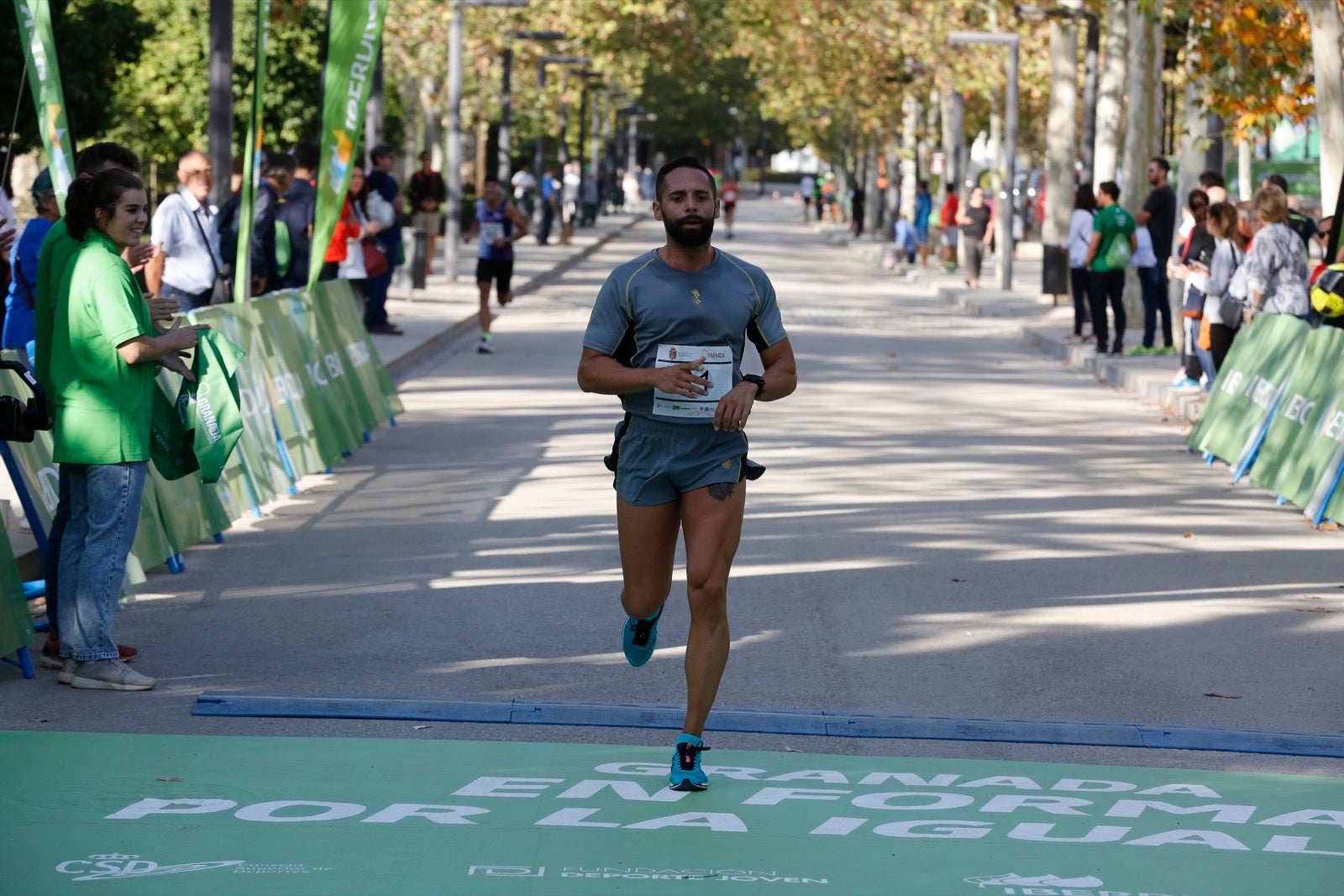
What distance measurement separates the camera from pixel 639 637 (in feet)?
20.9

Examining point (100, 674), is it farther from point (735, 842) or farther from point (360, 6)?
point (360, 6)

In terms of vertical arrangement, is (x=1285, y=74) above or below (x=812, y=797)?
above

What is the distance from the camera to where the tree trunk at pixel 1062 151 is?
1339 inches

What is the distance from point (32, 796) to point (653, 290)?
7.89ft

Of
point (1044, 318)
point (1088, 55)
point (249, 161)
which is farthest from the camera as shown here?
point (1088, 55)

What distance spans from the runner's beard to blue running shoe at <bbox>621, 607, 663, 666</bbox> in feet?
3.95

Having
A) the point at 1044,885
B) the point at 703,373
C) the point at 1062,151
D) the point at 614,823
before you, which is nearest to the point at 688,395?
the point at 703,373

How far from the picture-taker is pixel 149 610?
8695 mm

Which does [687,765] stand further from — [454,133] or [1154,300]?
[454,133]

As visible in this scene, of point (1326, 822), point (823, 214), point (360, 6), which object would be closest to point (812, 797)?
point (1326, 822)

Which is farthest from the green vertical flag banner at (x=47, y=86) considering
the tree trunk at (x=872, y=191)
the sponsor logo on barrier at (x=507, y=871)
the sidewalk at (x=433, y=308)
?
the tree trunk at (x=872, y=191)

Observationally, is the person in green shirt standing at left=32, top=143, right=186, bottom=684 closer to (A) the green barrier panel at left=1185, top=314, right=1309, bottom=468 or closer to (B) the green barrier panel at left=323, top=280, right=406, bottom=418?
(B) the green barrier panel at left=323, top=280, right=406, bottom=418

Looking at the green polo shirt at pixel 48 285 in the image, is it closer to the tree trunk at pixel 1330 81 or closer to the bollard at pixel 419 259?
the tree trunk at pixel 1330 81

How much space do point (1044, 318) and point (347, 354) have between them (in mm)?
16369
